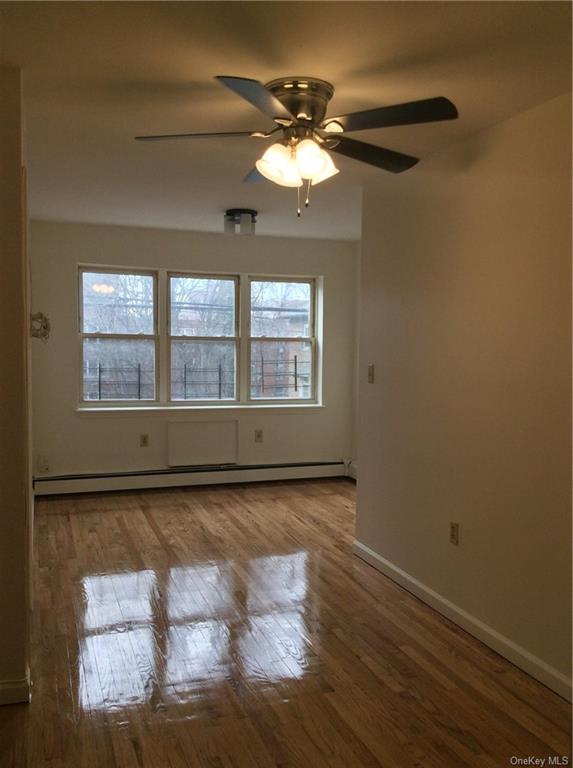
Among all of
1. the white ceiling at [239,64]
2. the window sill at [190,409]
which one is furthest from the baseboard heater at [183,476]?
the white ceiling at [239,64]

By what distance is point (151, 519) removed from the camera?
190 inches

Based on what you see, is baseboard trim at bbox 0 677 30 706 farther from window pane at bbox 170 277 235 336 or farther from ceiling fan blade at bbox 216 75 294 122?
window pane at bbox 170 277 235 336

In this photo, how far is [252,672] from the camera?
2.61m

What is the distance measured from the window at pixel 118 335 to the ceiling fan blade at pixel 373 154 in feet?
12.1

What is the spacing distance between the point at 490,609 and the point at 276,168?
6.86ft

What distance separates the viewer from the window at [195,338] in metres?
5.70

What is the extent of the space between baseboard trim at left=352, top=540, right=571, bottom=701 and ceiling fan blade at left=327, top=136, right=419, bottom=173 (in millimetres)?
2024

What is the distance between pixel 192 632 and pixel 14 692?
0.81m

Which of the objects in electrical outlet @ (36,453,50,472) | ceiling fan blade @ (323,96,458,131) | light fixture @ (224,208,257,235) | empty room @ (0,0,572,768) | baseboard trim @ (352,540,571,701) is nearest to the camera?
ceiling fan blade @ (323,96,458,131)

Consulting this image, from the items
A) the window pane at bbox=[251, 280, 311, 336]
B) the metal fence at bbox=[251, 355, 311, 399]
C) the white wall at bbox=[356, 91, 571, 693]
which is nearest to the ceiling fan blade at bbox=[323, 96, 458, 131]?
the white wall at bbox=[356, 91, 571, 693]

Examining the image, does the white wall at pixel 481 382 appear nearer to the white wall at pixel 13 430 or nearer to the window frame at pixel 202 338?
the white wall at pixel 13 430

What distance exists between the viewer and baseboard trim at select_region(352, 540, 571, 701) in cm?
249

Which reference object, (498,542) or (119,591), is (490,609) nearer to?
(498,542)

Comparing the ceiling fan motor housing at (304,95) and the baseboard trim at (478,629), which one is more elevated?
the ceiling fan motor housing at (304,95)
